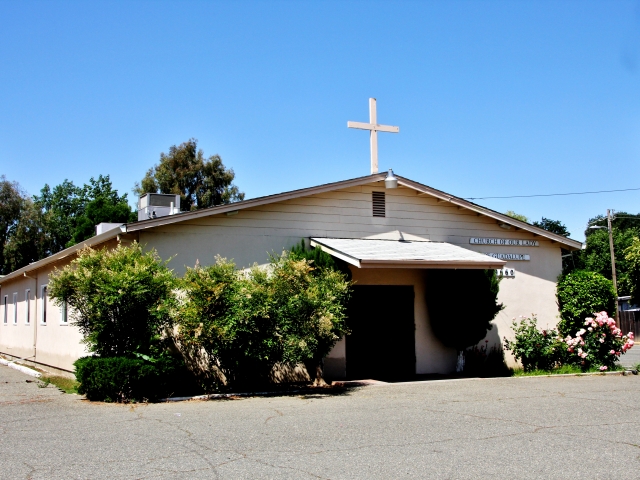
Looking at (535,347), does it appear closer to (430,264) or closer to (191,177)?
(430,264)

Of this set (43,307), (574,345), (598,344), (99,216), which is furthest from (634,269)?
(99,216)

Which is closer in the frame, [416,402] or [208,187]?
[416,402]

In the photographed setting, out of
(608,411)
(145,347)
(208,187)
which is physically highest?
(208,187)

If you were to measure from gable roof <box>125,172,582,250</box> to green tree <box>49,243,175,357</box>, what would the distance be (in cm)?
111

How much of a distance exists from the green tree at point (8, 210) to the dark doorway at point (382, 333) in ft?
120

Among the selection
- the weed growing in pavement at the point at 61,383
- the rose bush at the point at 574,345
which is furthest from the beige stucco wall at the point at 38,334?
the rose bush at the point at 574,345

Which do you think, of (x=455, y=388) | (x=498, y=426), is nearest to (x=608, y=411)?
(x=498, y=426)

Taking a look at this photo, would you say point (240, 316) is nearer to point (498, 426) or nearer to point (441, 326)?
point (498, 426)

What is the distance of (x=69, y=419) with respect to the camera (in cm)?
945

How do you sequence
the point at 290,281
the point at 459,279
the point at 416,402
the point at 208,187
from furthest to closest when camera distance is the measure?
the point at 208,187 → the point at 459,279 → the point at 290,281 → the point at 416,402

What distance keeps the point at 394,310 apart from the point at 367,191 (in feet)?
10.1

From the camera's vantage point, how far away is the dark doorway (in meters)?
16.0

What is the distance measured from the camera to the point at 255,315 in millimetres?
11578

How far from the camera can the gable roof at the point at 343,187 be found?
1302 centimetres
